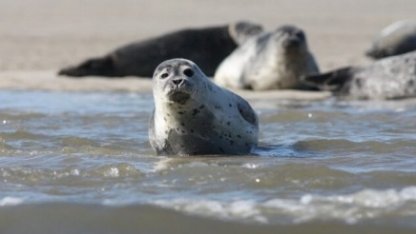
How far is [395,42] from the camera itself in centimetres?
1302

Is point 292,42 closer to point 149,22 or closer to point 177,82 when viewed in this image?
point 177,82

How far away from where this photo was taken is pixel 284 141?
22.7 feet

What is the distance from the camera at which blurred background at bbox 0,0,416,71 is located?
14391 millimetres

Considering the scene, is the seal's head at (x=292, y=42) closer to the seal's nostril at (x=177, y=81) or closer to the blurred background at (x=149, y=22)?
the blurred background at (x=149, y=22)

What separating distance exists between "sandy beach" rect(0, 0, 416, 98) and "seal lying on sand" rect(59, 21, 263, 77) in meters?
0.44

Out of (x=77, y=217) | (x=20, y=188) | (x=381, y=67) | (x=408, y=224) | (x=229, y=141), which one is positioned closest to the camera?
(x=408, y=224)

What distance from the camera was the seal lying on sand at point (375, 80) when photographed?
382 inches

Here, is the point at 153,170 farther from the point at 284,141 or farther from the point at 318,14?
the point at 318,14

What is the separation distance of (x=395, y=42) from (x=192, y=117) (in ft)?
24.4

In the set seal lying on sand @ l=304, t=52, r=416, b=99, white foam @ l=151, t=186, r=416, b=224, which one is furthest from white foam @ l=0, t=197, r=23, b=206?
seal lying on sand @ l=304, t=52, r=416, b=99

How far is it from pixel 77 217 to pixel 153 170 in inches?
38.9

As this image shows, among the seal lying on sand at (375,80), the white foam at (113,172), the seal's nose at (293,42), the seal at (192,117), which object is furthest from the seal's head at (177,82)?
the seal's nose at (293,42)

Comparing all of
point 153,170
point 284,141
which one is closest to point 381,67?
point 284,141

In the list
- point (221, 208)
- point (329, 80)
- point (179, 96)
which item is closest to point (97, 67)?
point (329, 80)
